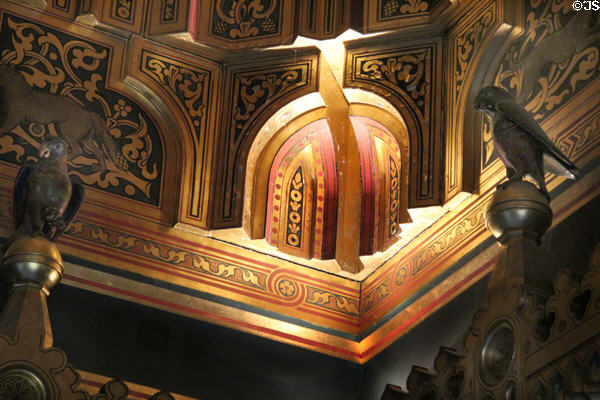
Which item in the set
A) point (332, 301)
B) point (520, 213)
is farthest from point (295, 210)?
point (520, 213)

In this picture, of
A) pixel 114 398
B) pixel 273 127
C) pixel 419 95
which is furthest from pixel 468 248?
pixel 114 398

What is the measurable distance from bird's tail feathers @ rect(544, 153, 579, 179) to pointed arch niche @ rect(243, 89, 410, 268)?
1.92m

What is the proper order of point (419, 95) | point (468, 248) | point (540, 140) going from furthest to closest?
point (419, 95) < point (468, 248) < point (540, 140)

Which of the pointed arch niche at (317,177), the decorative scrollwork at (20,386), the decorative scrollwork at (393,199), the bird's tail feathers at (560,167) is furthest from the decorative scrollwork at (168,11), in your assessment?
the bird's tail feathers at (560,167)

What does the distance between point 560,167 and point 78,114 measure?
2.98 meters

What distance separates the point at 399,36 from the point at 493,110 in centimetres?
184

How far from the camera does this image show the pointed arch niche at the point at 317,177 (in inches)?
311

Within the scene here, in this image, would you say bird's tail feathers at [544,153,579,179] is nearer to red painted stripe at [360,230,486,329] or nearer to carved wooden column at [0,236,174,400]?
red painted stripe at [360,230,486,329]

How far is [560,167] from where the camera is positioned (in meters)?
5.89

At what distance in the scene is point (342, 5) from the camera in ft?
26.3

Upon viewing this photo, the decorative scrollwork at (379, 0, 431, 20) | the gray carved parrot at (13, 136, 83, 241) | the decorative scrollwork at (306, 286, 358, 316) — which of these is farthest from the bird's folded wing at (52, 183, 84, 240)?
the decorative scrollwork at (379, 0, 431, 20)

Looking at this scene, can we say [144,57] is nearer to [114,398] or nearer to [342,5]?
[342,5]

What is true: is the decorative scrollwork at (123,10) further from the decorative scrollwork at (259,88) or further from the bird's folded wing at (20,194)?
the bird's folded wing at (20,194)

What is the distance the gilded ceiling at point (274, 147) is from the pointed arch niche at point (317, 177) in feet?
0.04
